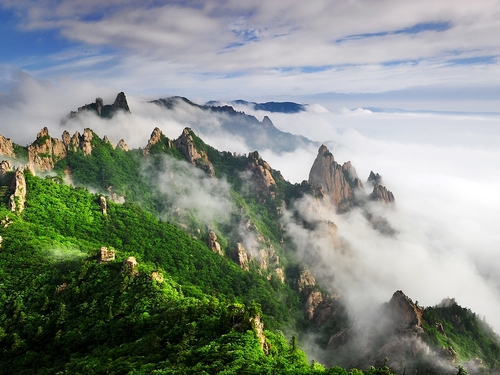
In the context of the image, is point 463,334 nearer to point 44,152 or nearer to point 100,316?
point 100,316

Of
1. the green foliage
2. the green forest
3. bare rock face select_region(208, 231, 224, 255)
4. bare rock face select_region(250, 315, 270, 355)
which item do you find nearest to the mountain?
the green forest

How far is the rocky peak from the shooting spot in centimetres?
14625

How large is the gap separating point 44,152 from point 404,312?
182726mm

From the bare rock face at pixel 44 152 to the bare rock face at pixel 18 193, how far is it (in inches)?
2318

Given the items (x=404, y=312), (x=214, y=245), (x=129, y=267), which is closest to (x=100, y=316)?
(x=129, y=267)

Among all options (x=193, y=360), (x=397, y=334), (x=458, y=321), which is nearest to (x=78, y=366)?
(x=193, y=360)

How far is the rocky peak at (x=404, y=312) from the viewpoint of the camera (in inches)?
5758

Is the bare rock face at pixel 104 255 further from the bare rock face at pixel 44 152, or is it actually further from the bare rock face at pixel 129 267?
the bare rock face at pixel 44 152

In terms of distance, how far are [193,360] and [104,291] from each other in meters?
33.9

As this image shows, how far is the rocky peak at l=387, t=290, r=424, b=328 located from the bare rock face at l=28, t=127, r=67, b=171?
174 m

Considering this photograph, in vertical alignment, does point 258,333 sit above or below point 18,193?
below

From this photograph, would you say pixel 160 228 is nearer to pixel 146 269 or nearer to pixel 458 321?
pixel 146 269

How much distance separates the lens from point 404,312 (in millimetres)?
151625

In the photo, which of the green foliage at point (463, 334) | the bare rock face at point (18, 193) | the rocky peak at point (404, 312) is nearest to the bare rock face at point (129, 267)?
the bare rock face at point (18, 193)
